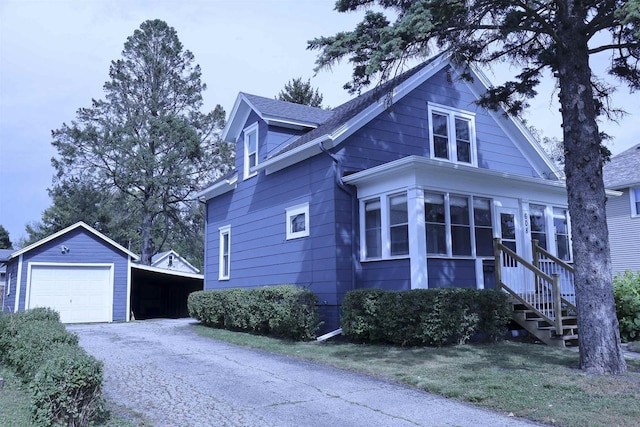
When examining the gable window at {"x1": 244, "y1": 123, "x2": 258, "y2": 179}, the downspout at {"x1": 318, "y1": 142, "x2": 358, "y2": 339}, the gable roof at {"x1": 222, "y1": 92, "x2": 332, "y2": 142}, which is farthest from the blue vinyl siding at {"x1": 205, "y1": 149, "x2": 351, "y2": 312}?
the gable roof at {"x1": 222, "y1": 92, "x2": 332, "y2": 142}

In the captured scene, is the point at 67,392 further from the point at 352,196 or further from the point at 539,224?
the point at 539,224

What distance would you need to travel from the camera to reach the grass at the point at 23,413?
525 centimetres

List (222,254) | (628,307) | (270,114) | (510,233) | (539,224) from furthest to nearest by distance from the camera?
(222,254)
(270,114)
(539,224)
(510,233)
(628,307)

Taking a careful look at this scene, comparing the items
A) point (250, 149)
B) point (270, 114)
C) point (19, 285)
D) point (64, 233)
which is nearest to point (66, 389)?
point (270, 114)

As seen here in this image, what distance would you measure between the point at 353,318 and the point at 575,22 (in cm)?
677

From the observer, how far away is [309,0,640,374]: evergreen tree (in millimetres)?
7438

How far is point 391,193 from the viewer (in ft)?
38.4

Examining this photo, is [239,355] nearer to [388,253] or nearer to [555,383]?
[388,253]

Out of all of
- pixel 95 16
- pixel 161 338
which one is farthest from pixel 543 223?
pixel 95 16

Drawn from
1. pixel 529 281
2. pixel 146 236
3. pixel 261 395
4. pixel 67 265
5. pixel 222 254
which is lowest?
pixel 261 395

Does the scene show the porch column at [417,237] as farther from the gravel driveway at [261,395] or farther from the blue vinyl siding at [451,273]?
the gravel driveway at [261,395]

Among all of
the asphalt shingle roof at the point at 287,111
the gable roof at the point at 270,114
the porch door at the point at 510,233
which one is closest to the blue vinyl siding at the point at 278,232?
the gable roof at the point at 270,114

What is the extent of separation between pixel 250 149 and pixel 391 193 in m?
6.30

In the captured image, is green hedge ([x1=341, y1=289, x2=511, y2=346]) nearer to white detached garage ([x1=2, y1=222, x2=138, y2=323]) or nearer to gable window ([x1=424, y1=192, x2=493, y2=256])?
gable window ([x1=424, y1=192, x2=493, y2=256])
